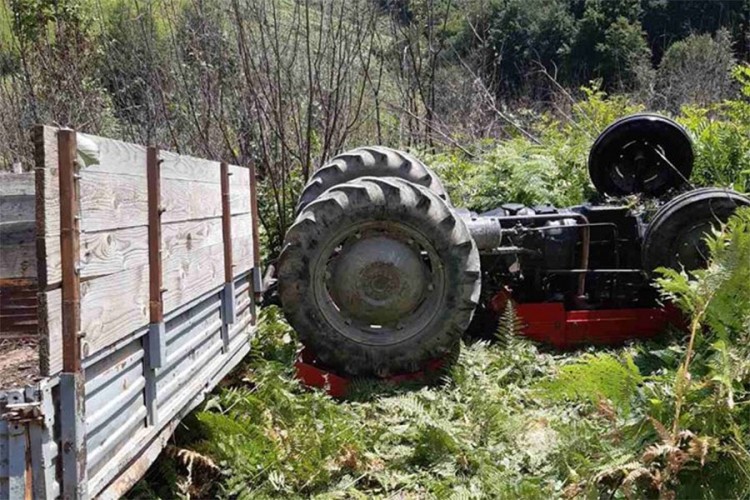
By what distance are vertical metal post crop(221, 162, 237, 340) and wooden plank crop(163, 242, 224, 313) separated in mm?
71

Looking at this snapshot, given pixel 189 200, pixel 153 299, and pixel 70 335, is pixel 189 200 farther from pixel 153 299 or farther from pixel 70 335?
pixel 70 335

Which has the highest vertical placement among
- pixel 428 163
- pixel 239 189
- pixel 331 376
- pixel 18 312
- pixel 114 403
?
pixel 428 163

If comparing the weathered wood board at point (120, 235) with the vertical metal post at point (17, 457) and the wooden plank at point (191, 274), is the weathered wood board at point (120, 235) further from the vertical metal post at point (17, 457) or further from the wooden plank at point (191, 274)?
the vertical metal post at point (17, 457)

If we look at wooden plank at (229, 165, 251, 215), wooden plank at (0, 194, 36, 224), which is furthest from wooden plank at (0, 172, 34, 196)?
wooden plank at (229, 165, 251, 215)

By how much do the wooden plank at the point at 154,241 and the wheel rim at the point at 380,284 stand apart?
1.61m

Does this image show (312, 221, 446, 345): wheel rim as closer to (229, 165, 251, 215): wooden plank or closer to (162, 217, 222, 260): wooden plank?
(229, 165, 251, 215): wooden plank

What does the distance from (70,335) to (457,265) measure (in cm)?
259

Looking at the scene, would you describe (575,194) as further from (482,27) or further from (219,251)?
(482,27)

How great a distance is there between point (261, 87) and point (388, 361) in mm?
4057

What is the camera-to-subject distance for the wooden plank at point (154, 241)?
2.79 m

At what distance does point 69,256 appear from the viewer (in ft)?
6.89

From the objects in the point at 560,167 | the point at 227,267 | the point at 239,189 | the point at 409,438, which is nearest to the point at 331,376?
the point at 409,438

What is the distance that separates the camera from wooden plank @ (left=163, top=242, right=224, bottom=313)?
117 inches

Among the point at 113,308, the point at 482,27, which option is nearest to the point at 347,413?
the point at 113,308
